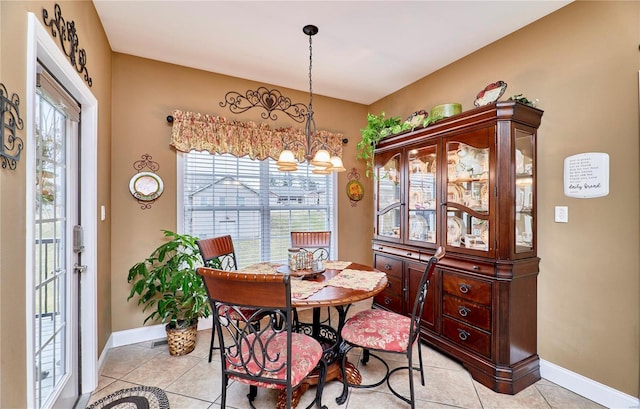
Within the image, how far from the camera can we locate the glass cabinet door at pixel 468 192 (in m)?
2.18

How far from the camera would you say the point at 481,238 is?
221cm

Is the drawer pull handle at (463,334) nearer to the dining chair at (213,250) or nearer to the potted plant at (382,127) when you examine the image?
the potted plant at (382,127)

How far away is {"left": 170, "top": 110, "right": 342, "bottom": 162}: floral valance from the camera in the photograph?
113 inches

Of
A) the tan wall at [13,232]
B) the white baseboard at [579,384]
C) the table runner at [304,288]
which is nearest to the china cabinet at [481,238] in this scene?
the white baseboard at [579,384]

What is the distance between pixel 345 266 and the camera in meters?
2.52

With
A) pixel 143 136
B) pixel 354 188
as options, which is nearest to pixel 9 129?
pixel 143 136

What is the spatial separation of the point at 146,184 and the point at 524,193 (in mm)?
3340

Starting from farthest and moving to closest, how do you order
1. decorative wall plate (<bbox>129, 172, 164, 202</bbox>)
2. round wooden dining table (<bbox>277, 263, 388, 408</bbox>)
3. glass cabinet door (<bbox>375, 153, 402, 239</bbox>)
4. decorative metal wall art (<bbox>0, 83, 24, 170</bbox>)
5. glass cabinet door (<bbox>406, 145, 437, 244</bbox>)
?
glass cabinet door (<bbox>375, 153, 402, 239</bbox>)
decorative wall plate (<bbox>129, 172, 164, 202</bbox>)
glass cabinet door (<bbox>406, 145, 437, 244</bbox>)
round wooden dining table (<bbox>277, 263, 388, 408</bbox>)
decorative metal wall art (<bbox>0, 83, 24, 170</bbox>)

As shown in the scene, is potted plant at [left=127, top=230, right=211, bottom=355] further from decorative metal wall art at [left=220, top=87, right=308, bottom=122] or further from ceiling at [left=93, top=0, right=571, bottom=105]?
ceiling at [left=93, top=0, right=571, bottom=105]

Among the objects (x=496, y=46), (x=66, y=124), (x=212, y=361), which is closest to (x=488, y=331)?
(x=212, y=361)

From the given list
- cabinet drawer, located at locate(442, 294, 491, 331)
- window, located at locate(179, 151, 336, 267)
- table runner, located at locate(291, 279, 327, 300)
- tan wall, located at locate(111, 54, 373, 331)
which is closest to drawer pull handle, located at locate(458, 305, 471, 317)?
cabinet drawer, located at locate(442, 294, 491, 331)

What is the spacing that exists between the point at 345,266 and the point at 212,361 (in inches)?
55.1

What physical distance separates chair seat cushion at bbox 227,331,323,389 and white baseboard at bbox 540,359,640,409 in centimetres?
186

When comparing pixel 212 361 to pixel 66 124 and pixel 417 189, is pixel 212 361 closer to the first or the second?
pixel 66 124
